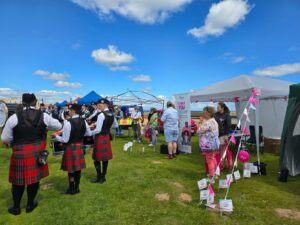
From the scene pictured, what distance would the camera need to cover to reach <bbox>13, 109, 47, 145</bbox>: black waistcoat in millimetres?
2857

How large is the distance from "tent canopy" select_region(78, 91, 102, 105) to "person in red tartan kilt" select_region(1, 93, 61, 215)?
10442 mm

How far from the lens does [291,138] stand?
4.94 metres

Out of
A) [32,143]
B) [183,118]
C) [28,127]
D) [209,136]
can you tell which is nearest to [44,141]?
[32,143]

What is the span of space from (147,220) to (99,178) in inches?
67.6

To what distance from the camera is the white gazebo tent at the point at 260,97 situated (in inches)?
246

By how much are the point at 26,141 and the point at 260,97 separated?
766 centimetres

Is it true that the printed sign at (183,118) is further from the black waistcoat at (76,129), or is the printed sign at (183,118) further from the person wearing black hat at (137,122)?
the black waistcoat at (76,129)

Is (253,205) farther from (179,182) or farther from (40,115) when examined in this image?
(40,115)

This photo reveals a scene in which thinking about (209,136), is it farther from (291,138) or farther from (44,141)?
(44,141)

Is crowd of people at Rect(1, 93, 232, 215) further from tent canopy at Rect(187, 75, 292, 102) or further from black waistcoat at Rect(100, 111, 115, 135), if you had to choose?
tent canopy at Rect(187, 75, 292, 102)

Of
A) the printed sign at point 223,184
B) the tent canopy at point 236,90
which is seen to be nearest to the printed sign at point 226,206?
the printed sign at point 223,184

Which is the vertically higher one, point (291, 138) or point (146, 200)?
point (291, 138)

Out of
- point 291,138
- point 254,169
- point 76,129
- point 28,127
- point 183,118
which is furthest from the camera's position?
point 183,118

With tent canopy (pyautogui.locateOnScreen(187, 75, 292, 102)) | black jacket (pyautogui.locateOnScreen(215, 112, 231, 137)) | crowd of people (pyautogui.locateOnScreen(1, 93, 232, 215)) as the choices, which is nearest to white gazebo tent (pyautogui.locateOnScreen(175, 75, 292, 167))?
tent canopy (pyautogui.locateOnScreen(187, 75, 292, 102))
